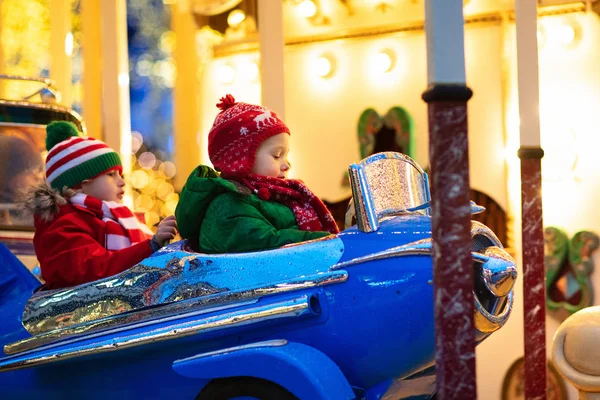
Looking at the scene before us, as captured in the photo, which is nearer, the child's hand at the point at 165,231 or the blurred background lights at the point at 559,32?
the child's hand at the point at 165,231

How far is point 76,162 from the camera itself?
10.0 feet

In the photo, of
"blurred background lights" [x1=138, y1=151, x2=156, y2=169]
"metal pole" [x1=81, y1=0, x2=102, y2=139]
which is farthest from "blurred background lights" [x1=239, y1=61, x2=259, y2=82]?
"blurred background lights" [x1=138, y1=151, x2=156, y2=169]

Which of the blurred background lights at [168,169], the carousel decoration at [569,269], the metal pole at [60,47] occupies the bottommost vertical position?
the carousel decoration at [569,269]

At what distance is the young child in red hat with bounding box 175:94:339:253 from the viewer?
235 cm

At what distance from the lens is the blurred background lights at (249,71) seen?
573 centimetres

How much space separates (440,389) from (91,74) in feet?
14.2

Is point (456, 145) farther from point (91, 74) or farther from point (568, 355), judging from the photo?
point (91, 74)

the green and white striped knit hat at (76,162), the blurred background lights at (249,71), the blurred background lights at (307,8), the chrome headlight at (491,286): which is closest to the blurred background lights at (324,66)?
the blurred background lights at (307,8)

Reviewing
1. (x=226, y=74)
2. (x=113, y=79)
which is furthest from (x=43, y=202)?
(x=226, y=74)

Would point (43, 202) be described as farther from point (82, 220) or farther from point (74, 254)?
point (74, 254)

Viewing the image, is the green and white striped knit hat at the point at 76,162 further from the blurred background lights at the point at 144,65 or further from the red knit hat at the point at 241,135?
the blurred background lights at the point at 144,65

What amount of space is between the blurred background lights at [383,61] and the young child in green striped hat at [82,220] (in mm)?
2519

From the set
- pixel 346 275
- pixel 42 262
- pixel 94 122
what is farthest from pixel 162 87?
pixel 346 275

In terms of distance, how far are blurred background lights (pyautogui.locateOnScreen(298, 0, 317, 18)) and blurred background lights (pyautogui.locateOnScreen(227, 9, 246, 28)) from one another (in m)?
0.40
